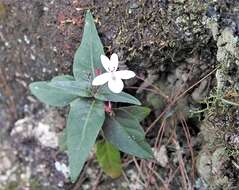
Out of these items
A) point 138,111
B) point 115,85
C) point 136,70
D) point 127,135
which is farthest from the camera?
point 136,70

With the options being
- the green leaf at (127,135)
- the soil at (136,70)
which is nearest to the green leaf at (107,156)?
the soil at (136,70)

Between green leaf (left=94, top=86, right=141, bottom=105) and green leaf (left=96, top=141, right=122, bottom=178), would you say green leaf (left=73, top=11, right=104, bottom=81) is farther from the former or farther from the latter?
green leaf (left=96, top=141, right=122, bottom=178)

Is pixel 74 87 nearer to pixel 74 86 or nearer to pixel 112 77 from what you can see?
pixel 74 86

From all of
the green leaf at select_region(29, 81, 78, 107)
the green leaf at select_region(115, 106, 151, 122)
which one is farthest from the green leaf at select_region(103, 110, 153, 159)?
the green leaf at select_region(29, 81, 78, 107)

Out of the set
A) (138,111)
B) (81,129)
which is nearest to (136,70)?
(138,111)

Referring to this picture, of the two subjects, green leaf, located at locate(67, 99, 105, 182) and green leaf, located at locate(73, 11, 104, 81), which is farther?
green leaf, located at locate(73, 11, 104, 81)

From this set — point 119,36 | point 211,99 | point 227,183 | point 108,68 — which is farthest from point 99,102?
point 227,183
